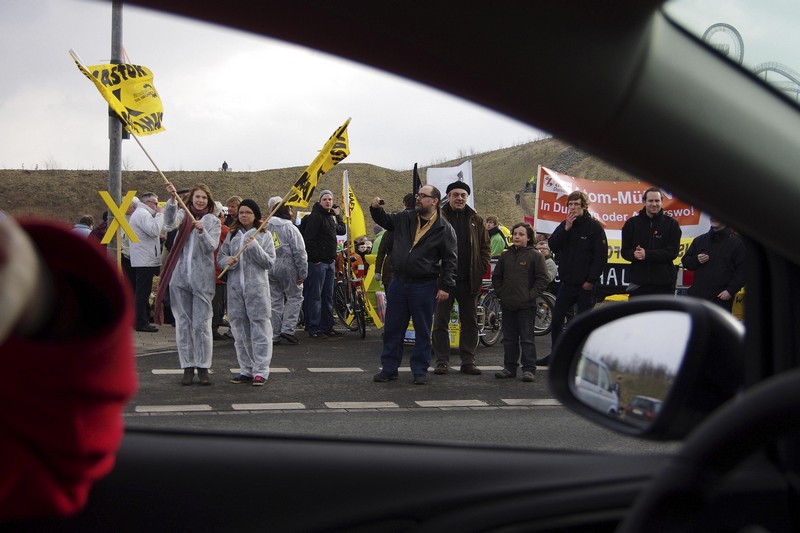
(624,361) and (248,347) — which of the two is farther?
(248,347)

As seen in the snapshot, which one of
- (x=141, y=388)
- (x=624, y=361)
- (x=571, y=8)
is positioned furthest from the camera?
(x=141, y=388)

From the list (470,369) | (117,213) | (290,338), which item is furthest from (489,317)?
(117,213)

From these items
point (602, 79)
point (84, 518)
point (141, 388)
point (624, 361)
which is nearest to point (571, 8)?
point (602, 79)

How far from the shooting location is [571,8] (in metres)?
1.10

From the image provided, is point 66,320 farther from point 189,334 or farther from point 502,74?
point 189,334

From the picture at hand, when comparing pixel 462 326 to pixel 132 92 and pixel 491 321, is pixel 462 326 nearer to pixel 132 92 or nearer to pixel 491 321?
pixel 491 321

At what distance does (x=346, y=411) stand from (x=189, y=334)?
2097mm

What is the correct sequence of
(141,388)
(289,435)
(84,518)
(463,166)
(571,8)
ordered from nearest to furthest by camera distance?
1. (571,8)
2. (84,518)
3. (289,435)
4. (141,388)
5. (463,166)

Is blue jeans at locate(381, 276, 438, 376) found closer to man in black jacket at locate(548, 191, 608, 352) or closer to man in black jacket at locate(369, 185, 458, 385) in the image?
man in black jacket at locate(369, 185, 458, 385)

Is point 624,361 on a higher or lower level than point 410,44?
lower

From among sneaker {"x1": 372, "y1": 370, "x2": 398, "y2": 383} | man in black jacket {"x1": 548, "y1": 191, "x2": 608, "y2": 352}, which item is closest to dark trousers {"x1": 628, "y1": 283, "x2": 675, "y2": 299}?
man in black jacket {"x1": 548, "y1": 191, "x2": 608, "y2": 352}

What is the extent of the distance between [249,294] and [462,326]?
2.47 meters

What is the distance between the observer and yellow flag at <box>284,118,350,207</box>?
34.6 ft

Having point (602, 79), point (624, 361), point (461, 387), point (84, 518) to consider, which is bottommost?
point (461, 387)
